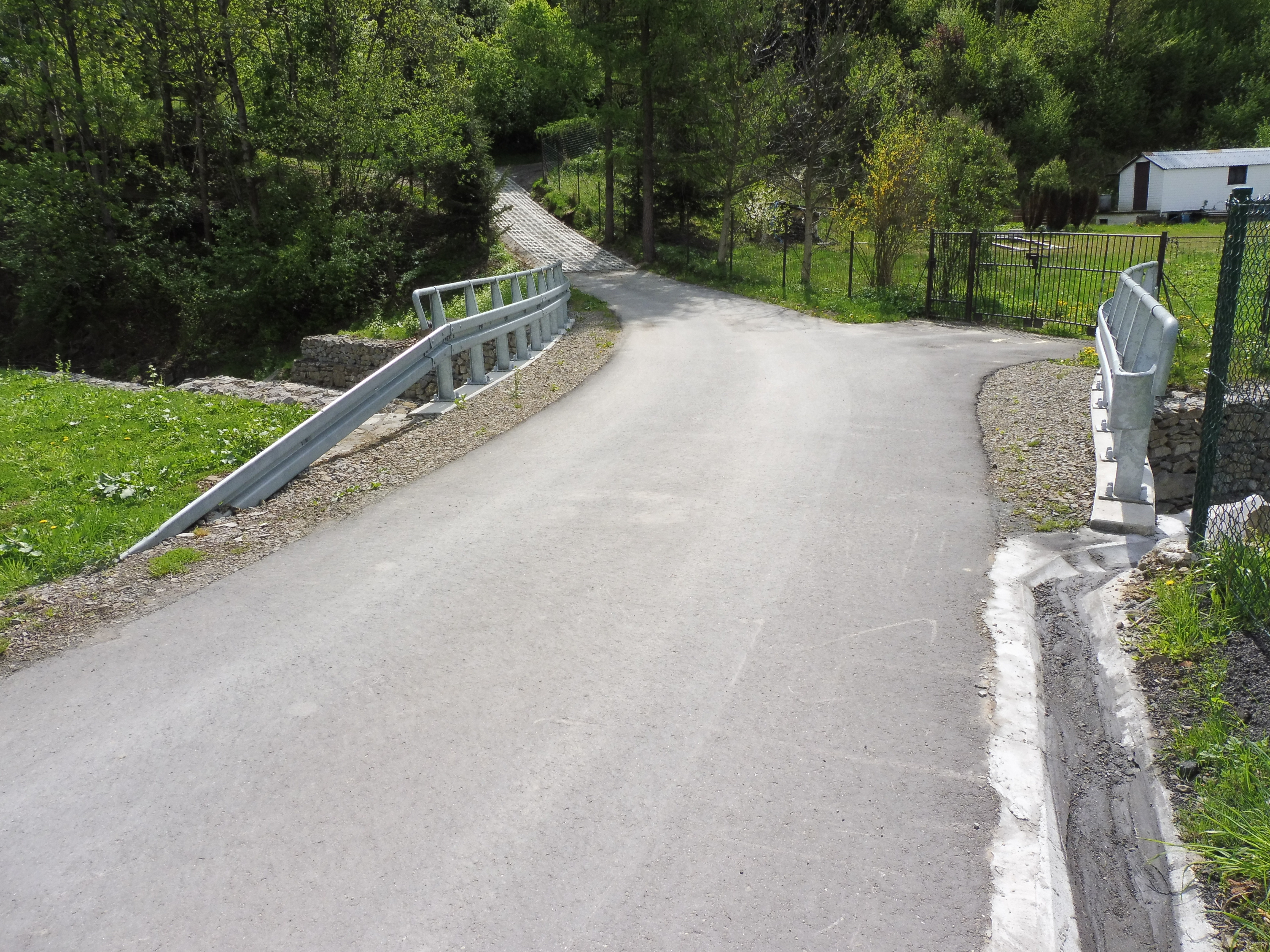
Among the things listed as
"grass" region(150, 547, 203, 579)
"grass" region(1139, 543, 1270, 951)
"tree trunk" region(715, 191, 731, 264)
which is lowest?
"grass" region(150, 547, 203, 579)

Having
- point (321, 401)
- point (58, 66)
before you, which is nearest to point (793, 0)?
point (58, 66)

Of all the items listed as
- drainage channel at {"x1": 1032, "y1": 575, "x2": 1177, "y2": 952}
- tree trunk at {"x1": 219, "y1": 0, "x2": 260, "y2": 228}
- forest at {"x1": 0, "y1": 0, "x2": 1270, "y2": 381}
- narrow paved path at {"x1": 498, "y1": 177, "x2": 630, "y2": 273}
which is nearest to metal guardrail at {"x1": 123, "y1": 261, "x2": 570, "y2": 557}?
drainage channel at {"x1": 1032, "y1": 575, "x2": 1177, "y2": 952}

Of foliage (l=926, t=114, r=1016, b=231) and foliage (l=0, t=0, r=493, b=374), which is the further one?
foliage (l=926, t=114, r=1016, b=231)

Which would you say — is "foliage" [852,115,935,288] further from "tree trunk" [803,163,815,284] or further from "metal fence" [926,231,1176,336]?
"metal fence" [926,231,1176,336]

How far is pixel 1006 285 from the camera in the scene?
20016mm

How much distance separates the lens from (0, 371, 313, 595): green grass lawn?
Result: 269 inches

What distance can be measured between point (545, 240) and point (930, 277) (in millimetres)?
21432

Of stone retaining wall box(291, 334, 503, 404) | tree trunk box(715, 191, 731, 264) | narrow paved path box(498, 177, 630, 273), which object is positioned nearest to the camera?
stone retaining wall box(291, 334, 503, 404)

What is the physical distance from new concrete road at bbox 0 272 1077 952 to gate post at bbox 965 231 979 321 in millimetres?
13159

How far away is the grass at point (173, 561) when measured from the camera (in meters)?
6.31

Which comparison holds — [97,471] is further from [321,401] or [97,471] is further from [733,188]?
[733,188]

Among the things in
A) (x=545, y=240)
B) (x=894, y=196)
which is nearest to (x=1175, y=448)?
(x=894, y=196)

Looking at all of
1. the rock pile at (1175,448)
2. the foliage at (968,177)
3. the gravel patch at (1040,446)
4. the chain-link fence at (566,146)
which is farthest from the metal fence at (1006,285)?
the chain-link fence at (566,146)

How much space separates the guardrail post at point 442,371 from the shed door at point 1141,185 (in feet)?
166
